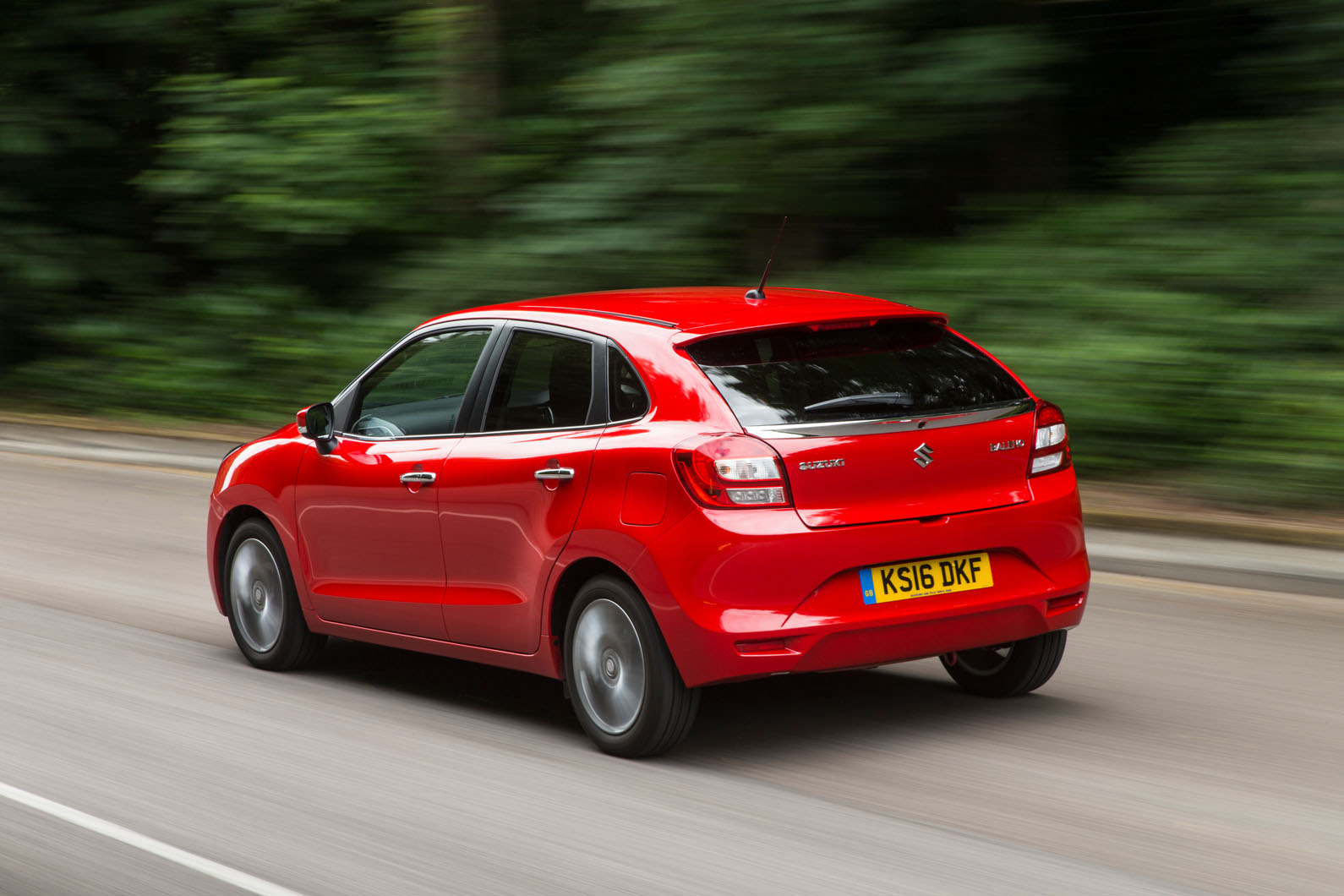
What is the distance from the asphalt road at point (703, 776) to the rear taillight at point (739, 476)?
2.97ft

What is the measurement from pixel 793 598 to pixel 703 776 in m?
0.68

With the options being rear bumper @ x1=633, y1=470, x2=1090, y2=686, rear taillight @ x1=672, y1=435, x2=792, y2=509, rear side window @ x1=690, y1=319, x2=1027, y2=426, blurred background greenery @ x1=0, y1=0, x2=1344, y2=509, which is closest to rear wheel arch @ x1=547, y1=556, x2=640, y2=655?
rear bumper @ x1=633, y1=470, x2=1090, y2=686

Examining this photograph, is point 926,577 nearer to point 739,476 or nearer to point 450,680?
point 739,476

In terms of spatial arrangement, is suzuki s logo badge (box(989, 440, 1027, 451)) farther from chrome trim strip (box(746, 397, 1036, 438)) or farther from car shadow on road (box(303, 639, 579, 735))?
car shadow on road (box(303, 639, 579, 735))

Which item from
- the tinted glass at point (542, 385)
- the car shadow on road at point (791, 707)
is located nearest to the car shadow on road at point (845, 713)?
the car shadow on road at point (791, 707)

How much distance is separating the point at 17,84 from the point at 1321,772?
66.5 feet

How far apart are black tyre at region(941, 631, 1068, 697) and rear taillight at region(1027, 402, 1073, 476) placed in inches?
25.9

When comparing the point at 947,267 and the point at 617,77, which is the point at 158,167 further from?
the point at 947,267

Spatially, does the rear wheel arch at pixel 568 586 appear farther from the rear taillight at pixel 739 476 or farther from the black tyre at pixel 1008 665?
the black tyre at pixel 1008 665

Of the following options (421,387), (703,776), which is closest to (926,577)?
(703,776)

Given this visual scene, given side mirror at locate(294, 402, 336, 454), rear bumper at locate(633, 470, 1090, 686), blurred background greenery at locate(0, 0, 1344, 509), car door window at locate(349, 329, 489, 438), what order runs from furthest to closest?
blurred background greenery at locate(0, 0, 1344, 509) → side mirror at locate(294, 402, 336, 454) → car door window at locate(349, 329, 489, 438) → rear bumper at locate(633, 470, 1090, 686)

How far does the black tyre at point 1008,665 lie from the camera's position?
6094 mm

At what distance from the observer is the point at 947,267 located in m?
12.8

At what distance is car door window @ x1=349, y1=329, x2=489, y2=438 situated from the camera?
6453 millimetres
